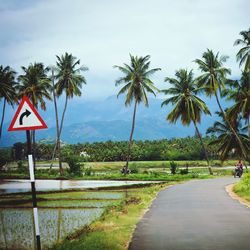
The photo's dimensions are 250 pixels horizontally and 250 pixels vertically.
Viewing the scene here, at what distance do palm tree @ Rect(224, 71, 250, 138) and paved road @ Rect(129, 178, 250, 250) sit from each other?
Answer: 26.3 m

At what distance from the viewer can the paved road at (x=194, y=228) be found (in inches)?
374

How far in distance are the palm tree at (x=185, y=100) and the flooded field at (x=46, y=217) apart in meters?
24.6

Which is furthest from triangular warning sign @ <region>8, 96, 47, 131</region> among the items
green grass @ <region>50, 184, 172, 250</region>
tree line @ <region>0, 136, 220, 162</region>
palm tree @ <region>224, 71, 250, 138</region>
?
tree line @ <region>0, 136, 220, 162</region>

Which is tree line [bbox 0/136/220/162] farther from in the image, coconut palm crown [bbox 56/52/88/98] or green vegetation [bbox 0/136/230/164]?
coconut palm crown [bbox 56/52/88/98]

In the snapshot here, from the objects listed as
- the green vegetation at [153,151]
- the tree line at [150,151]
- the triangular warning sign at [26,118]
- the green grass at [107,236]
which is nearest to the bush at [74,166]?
the tree line at [150,151]

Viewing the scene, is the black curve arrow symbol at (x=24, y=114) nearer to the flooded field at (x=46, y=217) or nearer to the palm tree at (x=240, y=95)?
the flooded field at (x=46, y=217)

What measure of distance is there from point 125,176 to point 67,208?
28.1 meters

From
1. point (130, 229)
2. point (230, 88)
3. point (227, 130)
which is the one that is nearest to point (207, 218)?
point (130, 229)

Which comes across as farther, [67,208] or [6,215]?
[67,208]

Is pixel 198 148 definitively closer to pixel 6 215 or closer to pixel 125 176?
pixel 125 176

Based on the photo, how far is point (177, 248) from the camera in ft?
30.0

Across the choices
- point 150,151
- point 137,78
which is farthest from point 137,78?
point 150,151

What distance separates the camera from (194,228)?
1179cm

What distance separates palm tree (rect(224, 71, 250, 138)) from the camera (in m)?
42.7
